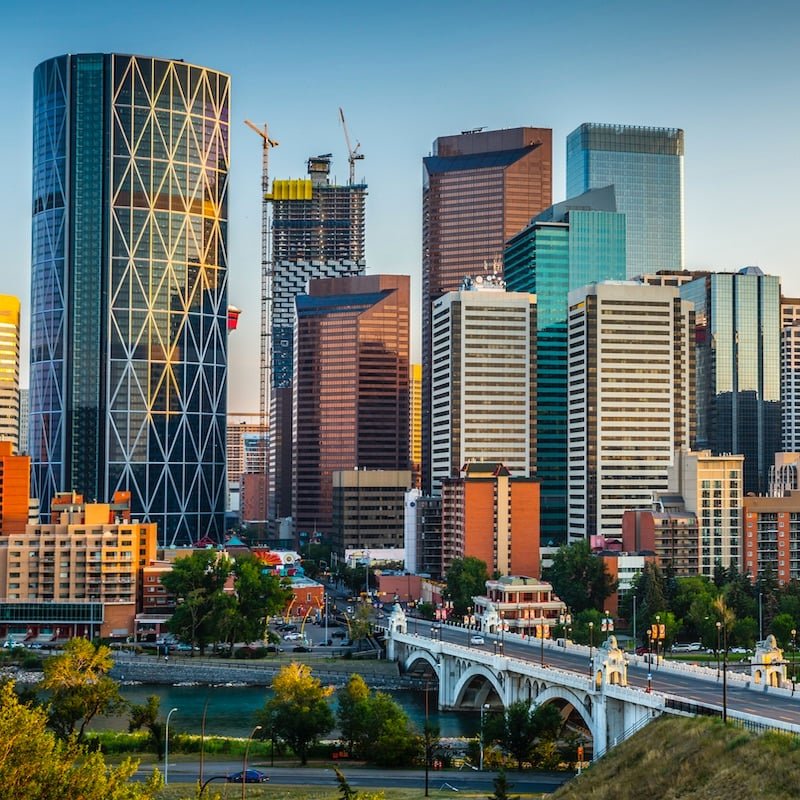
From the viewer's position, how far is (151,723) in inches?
4272

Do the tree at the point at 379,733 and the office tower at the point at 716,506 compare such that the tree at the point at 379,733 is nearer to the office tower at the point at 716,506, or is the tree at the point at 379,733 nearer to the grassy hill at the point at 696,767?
the grassy hill at the point at 696,767

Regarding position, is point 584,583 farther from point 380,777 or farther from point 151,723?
point 380,777

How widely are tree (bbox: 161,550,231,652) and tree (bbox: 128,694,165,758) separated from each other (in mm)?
50139

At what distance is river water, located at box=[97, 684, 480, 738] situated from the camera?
403 feet

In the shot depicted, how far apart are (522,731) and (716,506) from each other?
321 feet

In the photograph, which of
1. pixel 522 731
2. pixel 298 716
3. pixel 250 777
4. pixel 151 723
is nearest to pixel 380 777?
pixel 250 777

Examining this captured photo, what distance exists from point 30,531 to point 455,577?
5773 centimetres

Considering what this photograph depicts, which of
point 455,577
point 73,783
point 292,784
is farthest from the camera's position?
point 455,577

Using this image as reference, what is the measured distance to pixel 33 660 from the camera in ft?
533

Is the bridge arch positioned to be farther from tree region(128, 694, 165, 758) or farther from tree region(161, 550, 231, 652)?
tree region(161, 550, 231, 652)

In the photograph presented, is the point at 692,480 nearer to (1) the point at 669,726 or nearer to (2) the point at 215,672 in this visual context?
(2) the point at 215,672

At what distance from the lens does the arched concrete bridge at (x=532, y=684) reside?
95.4 meters

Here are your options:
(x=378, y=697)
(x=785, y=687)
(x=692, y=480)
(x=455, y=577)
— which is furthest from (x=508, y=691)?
(x=692, y=480)

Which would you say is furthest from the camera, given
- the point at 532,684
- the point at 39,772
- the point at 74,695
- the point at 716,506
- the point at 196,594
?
the point at 716,506
